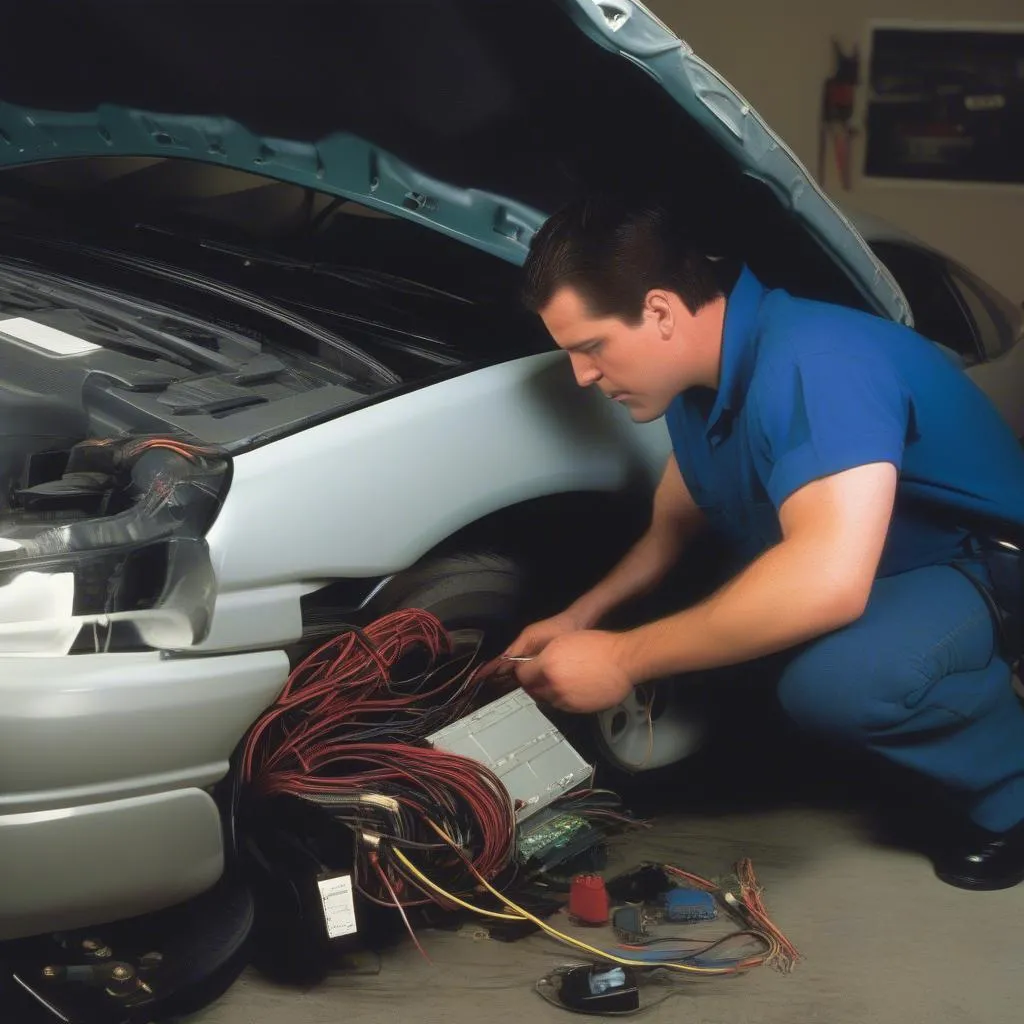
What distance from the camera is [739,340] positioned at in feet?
6.01

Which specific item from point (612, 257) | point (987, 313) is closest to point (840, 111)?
point (987, 313)

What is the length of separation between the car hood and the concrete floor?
2.70 feet

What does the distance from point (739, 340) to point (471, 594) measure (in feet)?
1.67

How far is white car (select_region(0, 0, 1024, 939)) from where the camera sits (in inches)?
53.6

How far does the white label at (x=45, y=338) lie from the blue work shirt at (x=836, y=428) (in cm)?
84

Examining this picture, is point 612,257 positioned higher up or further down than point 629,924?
higher up

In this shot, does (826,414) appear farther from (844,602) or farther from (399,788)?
(399,788)

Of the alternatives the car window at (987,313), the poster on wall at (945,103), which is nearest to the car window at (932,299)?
the car window at (987,313)

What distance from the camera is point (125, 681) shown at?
4.38 ft

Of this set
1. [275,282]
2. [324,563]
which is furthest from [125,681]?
[275,282]

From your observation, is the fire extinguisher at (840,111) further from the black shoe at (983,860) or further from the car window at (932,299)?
the black shoe at (983,860)

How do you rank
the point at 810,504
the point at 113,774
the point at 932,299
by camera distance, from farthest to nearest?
1. the point at 932,299
2. the point at 810,504
3. the point at 113,774

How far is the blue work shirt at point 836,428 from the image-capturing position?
1.66m

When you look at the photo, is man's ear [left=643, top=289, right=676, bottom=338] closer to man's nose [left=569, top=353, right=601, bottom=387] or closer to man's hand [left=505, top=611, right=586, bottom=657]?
man's nose [left=569, top=353, right=601, bottom=387]
